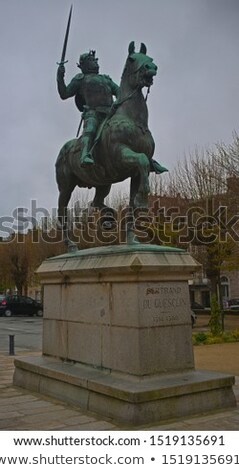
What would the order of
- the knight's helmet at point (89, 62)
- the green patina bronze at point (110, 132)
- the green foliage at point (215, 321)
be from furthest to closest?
1. the green foliage at point (215, 321)
2. the knight's helmet at point (89, 62)
3. the green patina bronze at point (110, 132)

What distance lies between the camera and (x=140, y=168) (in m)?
7.89

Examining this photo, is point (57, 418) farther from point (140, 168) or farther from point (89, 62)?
point (89, 62)

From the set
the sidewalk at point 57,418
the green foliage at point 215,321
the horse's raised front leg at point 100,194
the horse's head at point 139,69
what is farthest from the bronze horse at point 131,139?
the green foliage at point 215,321

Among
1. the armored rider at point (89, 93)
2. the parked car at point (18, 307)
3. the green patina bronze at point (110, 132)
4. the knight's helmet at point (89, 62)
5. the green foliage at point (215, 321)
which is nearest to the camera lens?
the green patina bronze at point (110, 132)

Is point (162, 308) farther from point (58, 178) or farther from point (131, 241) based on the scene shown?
point (58, 178)

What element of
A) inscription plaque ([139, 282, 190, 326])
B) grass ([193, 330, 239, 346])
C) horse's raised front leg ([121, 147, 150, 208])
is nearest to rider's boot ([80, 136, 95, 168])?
horse's raised front leg ([121, 147, 150, 208])

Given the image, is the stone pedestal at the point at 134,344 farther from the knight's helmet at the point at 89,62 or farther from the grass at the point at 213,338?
the grass at the point at 213,338

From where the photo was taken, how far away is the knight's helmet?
9.58 m

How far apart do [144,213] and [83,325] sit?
194 centimetres

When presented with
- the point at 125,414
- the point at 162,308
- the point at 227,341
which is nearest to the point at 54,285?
the point at 162,308

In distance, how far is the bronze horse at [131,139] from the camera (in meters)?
8.03

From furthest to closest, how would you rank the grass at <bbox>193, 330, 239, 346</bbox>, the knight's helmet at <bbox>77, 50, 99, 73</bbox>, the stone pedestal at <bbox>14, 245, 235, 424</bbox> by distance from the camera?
the grass at <bbox>193, 330, 239, 346</bbox>
the knight's helmet at <bbox>77, 50, 99, 73</bbox>
the stone pedestal at <bbox>14, 245, 235, 424</bbox>

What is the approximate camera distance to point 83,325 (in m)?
8.16

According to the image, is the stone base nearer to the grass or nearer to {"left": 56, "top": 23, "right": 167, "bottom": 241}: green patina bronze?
{"left": 56, "top": 23, "right": 167, "bottom": 241}: green patina bronze
